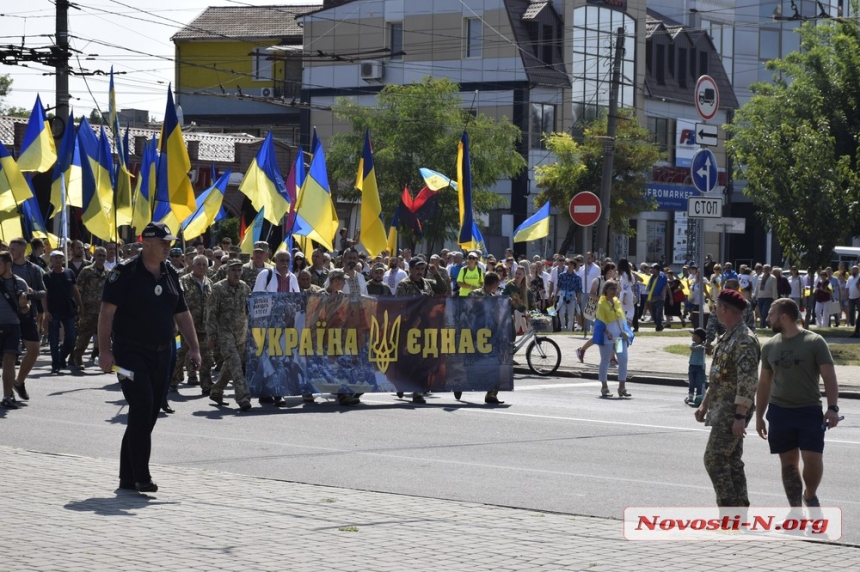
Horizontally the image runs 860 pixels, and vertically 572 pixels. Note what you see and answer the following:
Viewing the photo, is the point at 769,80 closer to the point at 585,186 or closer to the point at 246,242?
the point at 585,186

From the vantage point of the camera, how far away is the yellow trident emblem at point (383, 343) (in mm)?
16438

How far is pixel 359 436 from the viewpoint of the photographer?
1304 cm

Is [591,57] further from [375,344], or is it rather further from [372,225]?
[375,344]

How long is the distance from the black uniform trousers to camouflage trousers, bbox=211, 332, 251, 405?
564 cm

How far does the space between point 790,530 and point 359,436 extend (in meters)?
5.64

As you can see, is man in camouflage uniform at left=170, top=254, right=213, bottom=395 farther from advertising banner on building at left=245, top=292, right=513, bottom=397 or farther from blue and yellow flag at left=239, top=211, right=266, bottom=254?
blue and yellow flag at left=239, top=211, right=266, bottom=254

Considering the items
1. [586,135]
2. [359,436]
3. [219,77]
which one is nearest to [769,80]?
[586,135]

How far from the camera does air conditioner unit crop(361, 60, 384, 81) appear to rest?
61.0 m

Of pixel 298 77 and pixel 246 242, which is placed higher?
pixel 298 77

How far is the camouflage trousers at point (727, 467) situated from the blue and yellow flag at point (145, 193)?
17744mm

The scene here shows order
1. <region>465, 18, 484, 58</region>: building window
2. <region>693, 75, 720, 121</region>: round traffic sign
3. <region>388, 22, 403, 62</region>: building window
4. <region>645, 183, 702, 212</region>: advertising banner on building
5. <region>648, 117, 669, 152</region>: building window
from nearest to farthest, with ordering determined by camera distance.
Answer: <region>693, 75, 720, 121</region>: round traffic sign, <region>465, 18, 484, 58</region>: building window, <region>645, 183, 702, 212</region>: advertising banner on building, <region>388, 22, 403, 62</region>: building window, <region>648, 117, 669, 152</region>: building window

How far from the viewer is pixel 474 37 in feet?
194

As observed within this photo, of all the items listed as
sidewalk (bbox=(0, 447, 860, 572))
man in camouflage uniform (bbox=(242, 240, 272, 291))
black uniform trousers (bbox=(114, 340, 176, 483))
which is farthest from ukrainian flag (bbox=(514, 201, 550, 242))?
black uniform trousers (bbox=(114, 340, 176, 483))

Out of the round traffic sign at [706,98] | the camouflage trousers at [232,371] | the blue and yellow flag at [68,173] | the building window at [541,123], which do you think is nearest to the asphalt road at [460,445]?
the camouflage trousers at [232,371]
